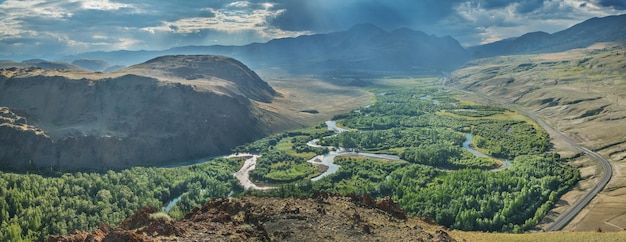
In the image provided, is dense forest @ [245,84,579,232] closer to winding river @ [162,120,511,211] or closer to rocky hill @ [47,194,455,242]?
winding river @ [162,120,511,211]

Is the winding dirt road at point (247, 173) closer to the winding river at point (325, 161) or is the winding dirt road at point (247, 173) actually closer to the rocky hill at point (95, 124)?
the winding river at point (325, 161)

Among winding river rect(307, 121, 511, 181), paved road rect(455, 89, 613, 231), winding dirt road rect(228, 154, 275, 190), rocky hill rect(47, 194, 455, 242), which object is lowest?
winding dirt road rect(228, 154, 275, 190)

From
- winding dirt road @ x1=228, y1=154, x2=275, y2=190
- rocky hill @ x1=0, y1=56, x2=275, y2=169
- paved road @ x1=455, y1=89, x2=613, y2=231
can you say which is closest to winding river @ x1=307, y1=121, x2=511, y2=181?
winding dirt road @ x1=228, y1=154, x2=275, y2=190

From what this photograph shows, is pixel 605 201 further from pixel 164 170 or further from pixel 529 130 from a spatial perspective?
pixel 164 170

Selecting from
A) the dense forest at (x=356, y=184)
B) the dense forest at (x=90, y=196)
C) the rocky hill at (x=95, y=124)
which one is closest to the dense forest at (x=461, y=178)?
the dense forest at (x=356, y=184)

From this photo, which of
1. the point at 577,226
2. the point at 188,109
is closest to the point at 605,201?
the point at 577,226

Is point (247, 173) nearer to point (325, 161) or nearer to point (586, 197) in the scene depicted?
point (325, 161)
